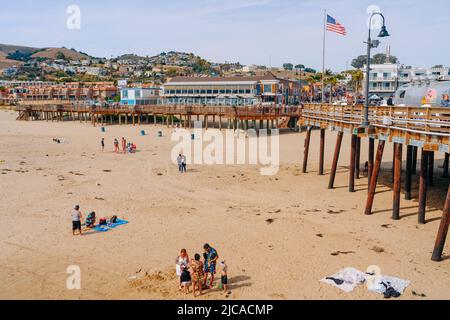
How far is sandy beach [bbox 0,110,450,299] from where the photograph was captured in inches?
433

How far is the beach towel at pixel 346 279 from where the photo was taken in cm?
1078

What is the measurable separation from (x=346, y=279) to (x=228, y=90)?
58.5 metres

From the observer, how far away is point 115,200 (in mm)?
19438

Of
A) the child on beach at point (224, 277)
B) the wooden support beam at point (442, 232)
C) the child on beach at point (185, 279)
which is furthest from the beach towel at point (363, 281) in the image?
the child on beach at point (185, 279)

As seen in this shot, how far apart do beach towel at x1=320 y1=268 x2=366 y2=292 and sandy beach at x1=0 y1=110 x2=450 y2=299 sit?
22 centimetres

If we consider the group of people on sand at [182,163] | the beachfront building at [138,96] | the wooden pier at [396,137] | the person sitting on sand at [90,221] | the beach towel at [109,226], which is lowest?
the beach towel at [109,226]

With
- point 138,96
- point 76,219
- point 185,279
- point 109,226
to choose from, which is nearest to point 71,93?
point 138,96

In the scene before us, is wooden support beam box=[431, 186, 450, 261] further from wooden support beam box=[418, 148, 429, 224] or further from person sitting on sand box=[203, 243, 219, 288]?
person sitting on sand box=[203, 243, 219, 288]

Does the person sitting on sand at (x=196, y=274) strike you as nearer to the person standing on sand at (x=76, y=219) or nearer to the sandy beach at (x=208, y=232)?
the sandy beach at (x=208, y=232)

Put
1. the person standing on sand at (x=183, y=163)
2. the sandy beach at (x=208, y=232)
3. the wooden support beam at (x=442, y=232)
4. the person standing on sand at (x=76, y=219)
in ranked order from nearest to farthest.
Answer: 1. the sandy beach at (x=208, y=232)
2. the wooden support beam at (x=442, y=232)
3. the person standing on sand at (x=76, y=219)
4. the person standing on sand at (x=183, y=163)

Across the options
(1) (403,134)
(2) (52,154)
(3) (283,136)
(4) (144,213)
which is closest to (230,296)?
(4) (144,213)

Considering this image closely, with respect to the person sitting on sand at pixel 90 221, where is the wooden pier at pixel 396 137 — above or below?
above

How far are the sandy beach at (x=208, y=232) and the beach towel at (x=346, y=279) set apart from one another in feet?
0.73

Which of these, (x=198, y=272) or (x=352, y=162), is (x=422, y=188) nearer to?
(x=352, y=162)
